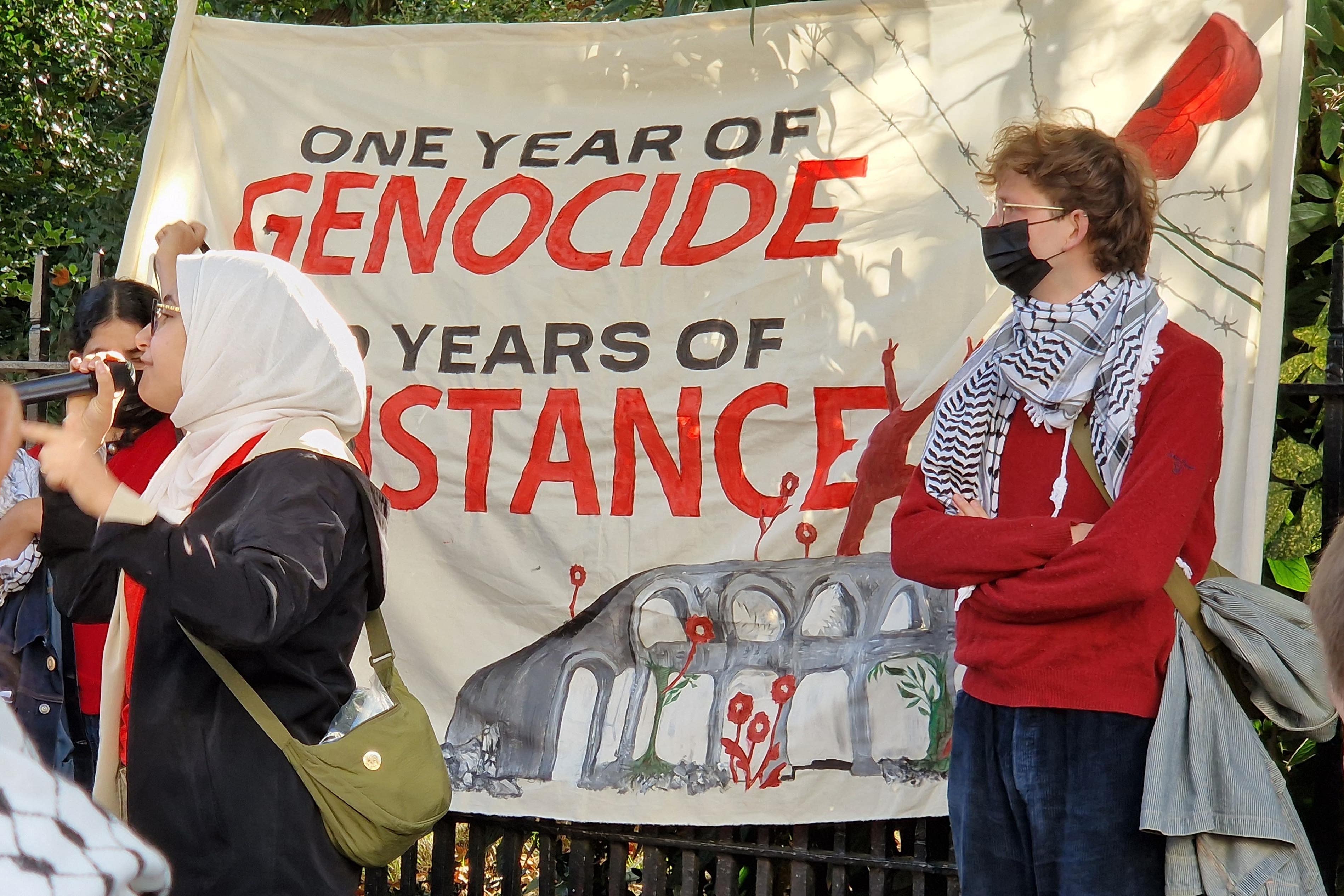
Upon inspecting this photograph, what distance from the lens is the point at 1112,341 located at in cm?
223

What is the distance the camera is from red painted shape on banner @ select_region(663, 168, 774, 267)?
3432 millimetres

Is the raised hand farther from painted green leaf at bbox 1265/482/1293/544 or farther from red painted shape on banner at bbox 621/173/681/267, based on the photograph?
painted green leaf at bbox 1265/482/1293/544

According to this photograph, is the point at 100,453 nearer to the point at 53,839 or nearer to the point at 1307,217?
the point at 53,839

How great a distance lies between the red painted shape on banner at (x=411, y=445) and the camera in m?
3.62

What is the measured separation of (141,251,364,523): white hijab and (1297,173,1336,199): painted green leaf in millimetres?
A: 2330

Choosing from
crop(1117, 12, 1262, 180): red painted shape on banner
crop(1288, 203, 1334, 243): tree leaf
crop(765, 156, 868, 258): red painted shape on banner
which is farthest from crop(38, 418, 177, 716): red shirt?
crop(1288, 203, 1334, 243): tree leaf

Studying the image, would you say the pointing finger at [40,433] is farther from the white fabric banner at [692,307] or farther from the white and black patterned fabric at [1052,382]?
the white fabric banner at [692,307]

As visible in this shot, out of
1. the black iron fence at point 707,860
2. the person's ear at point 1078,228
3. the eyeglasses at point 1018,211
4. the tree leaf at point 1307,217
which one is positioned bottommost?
the black iron fence at point 707,860

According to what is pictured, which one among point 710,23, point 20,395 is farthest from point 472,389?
point 20,395

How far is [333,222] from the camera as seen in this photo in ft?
12.5

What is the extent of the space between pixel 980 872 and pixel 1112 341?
928 mm

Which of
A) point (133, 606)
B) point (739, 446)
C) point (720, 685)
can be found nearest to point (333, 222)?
point (739, 446)

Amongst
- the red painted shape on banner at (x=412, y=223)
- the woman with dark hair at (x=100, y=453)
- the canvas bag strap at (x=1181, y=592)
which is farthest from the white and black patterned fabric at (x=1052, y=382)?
the red painted shape on banner at (x=412, y=223)

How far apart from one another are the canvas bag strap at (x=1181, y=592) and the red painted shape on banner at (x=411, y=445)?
76.0 inches
